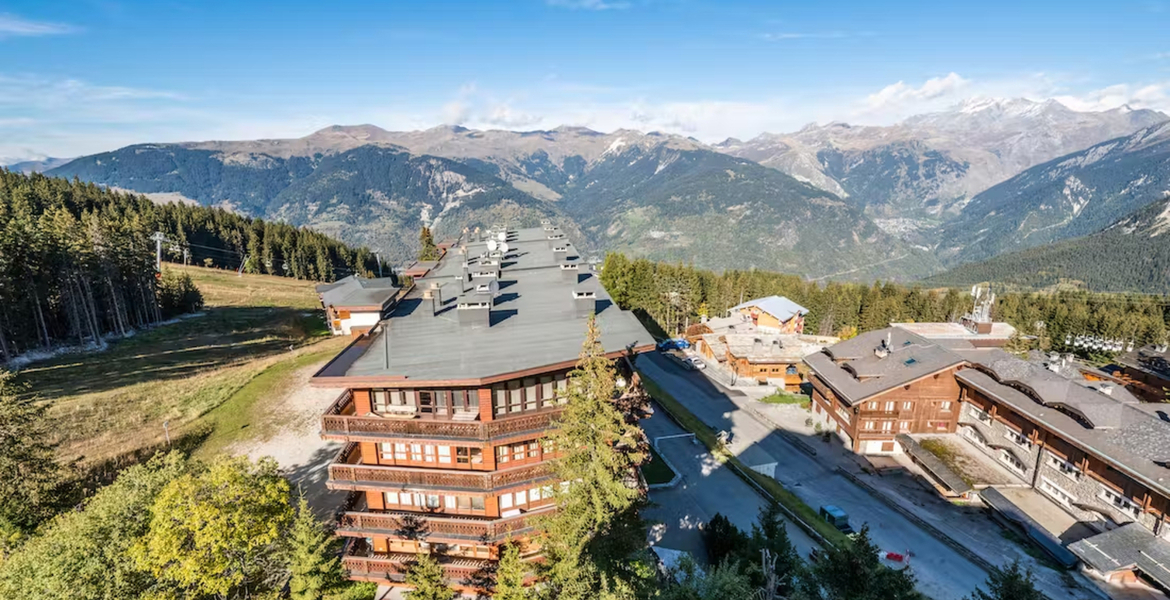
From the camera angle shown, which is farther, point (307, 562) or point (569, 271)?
point (569, 271)

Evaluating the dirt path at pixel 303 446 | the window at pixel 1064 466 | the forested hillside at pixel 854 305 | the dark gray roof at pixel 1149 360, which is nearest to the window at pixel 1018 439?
the window at pixel 1064 466

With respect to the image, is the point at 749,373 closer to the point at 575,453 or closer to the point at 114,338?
the point at 575,453

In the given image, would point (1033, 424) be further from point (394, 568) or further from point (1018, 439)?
point (394, 568)

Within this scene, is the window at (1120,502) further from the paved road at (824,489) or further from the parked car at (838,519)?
the parked car at (838,519)

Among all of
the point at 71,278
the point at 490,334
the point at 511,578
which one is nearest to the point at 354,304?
the point at 71,278

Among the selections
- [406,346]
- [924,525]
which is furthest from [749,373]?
[406,346]

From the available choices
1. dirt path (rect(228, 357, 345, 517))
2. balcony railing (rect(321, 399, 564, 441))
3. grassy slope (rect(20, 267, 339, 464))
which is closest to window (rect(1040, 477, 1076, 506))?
balcony railing (rect(321, 399, 564, 441))
